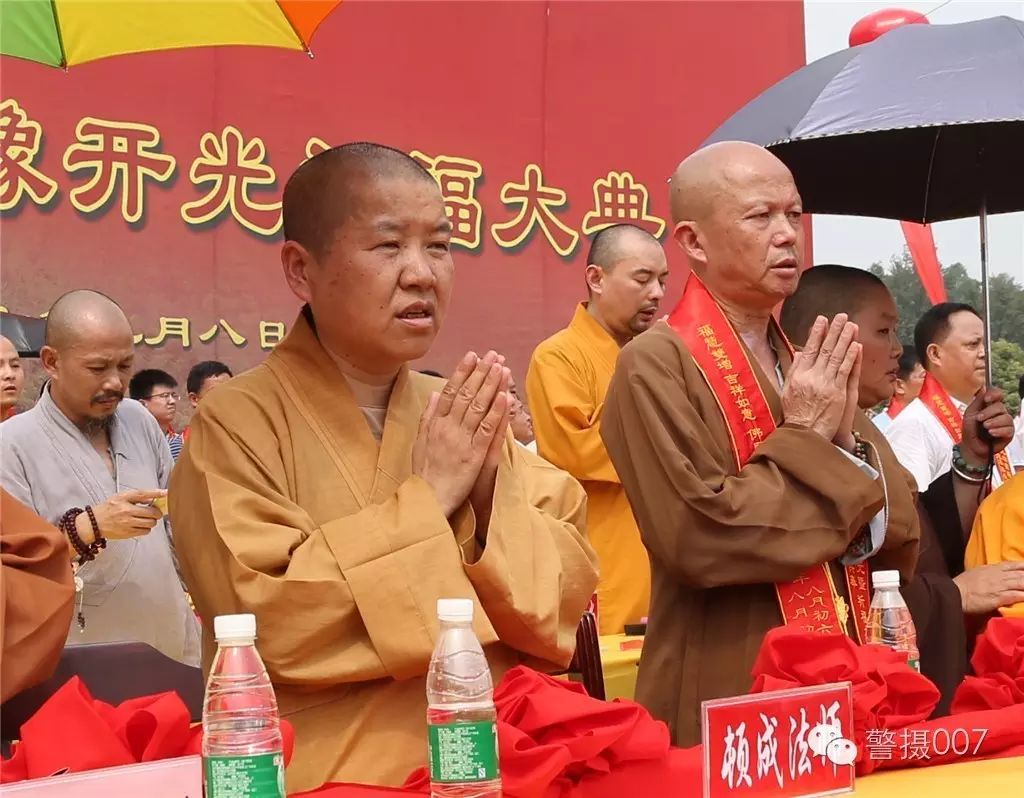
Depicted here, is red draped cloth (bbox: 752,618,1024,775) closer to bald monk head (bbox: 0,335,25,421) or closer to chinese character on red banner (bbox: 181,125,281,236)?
bald monk head (bbox: 0,335,25,421)

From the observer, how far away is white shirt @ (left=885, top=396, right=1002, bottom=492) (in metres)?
5.40

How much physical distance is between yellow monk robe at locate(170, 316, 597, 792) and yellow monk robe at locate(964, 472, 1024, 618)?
126 centimetres

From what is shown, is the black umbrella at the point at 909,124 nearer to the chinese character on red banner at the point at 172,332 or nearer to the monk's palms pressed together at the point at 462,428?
the monk's palms pressed together at the point at 462,428

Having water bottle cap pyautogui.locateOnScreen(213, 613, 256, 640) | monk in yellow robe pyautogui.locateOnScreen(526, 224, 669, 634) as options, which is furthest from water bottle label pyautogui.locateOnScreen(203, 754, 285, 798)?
monk in yellow robe pyautogui.locateOnScreen(526, 224, 669, 634)

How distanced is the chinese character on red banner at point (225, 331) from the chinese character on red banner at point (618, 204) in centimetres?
188

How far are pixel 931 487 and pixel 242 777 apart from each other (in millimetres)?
2399

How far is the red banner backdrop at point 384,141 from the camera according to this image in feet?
18.9

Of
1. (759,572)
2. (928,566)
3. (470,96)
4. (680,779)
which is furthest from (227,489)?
(470,96)

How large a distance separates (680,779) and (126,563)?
2.75 meters

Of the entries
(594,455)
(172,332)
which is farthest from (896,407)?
(172,332)

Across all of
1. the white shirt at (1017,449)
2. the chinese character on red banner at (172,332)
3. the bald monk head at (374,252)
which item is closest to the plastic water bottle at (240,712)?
the bald monk head at (374,252)

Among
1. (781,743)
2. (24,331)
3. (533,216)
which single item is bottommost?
(781,743)

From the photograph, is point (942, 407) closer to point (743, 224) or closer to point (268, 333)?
point (268, 333)

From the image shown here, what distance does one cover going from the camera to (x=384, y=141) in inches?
254
